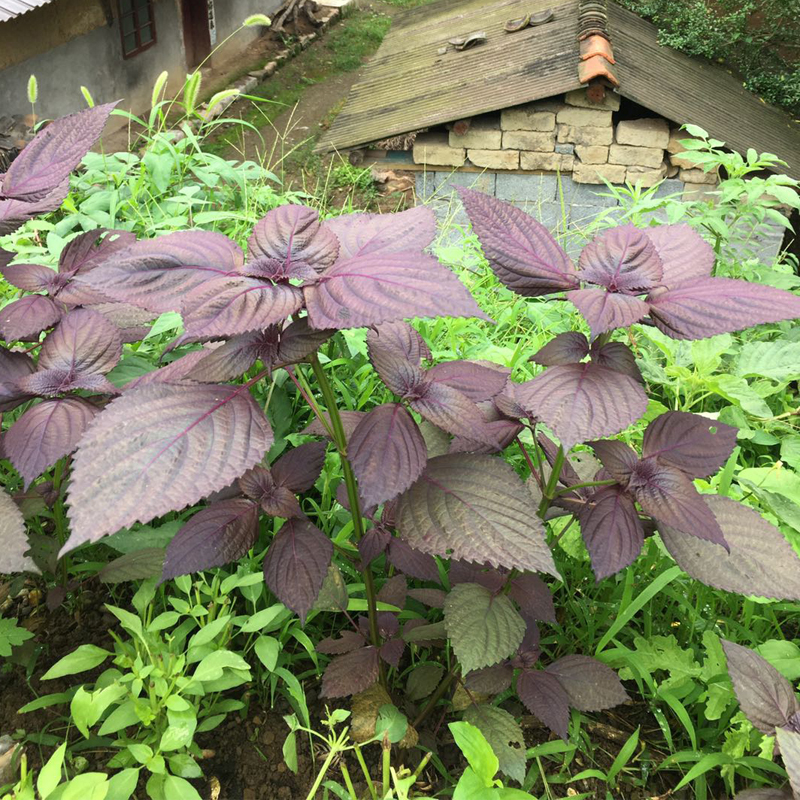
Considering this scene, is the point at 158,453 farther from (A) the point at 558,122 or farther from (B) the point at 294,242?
(A) the point at 558,122

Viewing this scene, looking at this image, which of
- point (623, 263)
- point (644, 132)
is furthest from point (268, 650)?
point (644, 132)

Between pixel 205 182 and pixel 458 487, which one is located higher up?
pixel 458 487

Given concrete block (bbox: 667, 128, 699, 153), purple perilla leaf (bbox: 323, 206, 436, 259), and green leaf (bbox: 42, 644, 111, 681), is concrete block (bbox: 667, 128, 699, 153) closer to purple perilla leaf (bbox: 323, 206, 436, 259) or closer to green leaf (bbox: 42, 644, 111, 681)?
purple perilla leaf (bbox: 323, 206, 436, 259)

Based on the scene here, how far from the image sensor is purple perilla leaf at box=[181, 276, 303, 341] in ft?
3.15

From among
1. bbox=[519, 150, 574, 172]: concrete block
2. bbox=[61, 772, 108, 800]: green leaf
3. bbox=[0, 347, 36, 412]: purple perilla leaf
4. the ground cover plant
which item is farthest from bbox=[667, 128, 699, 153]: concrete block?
bbox=[61, 772, 108, 800]: green leaf

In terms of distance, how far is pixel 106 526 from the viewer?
0.90 m

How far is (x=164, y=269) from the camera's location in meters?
1.08

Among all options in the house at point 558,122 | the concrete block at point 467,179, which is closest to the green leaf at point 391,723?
the house at point 558,122

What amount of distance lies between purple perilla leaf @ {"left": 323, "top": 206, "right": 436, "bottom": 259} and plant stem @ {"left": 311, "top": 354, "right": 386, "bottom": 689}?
0.63 ft

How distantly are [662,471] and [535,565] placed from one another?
0.94ft

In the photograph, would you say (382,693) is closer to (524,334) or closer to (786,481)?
(786,481)

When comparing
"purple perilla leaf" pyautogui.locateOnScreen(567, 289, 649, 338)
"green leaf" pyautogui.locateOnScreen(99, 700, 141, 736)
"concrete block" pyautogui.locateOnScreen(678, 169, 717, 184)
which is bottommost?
"concrete block" pyautogui.locateOnScreen(678, 169, 717, 184)

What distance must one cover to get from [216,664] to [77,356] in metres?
0.62

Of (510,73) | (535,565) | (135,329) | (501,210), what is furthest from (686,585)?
(510,73)
